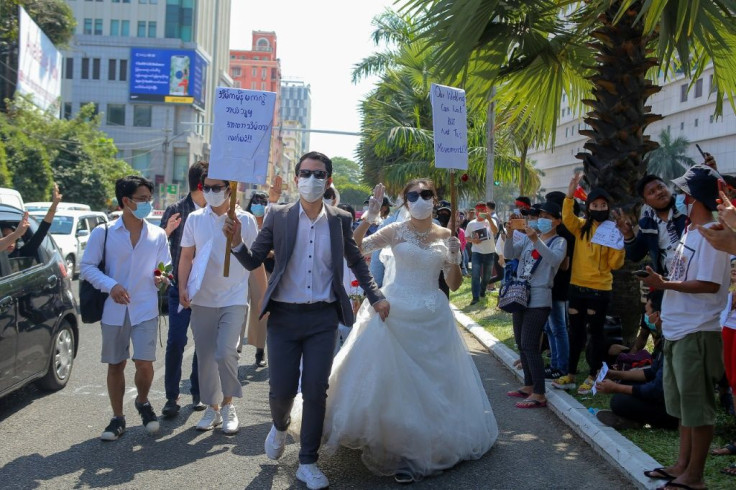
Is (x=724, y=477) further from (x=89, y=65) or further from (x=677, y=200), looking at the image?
(x=89, y=65)

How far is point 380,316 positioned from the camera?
17.6 ft

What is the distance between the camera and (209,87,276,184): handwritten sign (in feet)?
17.6

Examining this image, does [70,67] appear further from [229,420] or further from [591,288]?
[229,420]

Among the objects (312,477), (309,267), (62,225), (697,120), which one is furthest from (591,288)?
(697,120)

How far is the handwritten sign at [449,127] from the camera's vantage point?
675 centimetres

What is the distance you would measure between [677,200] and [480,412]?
219 centimetres

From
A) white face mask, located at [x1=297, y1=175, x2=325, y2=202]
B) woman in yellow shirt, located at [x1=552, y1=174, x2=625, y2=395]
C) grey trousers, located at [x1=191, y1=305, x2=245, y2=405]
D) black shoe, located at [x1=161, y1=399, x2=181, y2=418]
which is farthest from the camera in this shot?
woman in yellow shirt, located at [x1=552, y1=174, x2=625, y2=395]

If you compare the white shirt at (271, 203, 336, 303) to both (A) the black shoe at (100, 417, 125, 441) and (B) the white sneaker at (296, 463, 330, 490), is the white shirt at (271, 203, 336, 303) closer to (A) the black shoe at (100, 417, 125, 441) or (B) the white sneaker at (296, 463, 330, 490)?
(B) the white sneaker at (296, 463, 330, 490)

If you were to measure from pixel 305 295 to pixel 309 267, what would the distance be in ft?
0.63

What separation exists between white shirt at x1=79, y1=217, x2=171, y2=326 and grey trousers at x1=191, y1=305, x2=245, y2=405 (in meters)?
0.39

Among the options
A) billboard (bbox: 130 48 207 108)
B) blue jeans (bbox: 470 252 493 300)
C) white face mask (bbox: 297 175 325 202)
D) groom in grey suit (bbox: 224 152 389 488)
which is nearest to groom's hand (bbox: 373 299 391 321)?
groom in grey suit (bbox: 224 152 389 488)

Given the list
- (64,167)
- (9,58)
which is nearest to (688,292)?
(9,58)

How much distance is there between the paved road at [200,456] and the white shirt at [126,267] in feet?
3.09

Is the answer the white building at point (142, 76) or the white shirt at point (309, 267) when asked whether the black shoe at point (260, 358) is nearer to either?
the white shirt at point (309, 267)
